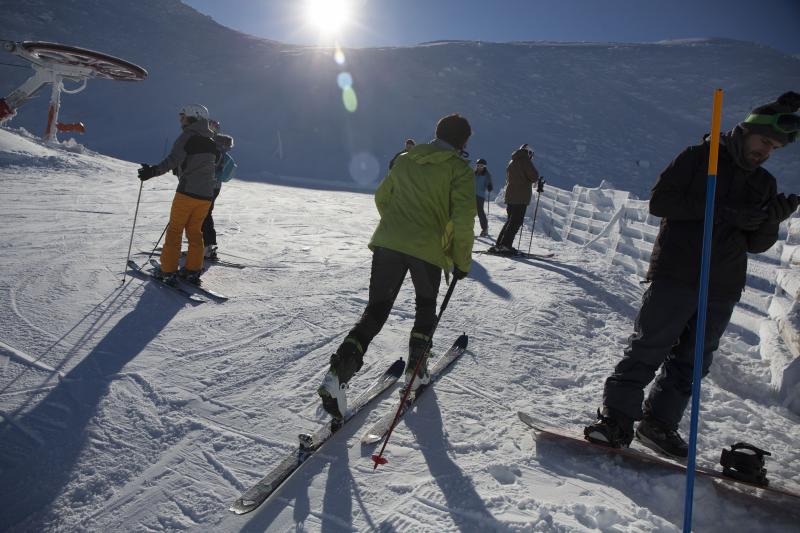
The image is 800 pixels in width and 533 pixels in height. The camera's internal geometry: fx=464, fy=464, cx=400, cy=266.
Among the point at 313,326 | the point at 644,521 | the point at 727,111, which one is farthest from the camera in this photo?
the point at 727,111

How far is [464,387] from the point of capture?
342cm

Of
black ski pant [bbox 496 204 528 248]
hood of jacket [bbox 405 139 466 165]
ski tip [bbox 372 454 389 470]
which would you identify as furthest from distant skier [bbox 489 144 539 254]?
ski tip [bbox 372 454 389 470]

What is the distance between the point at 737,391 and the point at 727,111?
82028 mm

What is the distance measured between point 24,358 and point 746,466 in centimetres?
446

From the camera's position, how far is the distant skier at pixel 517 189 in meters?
8.39

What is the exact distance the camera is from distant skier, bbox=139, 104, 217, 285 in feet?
16.1

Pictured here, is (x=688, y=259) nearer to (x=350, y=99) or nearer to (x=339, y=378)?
(x=339, y=378)

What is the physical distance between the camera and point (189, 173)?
494 cm

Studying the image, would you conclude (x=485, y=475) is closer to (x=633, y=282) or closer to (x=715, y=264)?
(x=715, y=264)

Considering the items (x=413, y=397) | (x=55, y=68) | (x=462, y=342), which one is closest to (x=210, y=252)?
(x=462, y=342)

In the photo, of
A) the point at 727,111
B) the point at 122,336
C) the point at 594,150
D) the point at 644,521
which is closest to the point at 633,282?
the point at 644,521

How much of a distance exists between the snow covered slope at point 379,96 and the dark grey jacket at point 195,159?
31.2 metres

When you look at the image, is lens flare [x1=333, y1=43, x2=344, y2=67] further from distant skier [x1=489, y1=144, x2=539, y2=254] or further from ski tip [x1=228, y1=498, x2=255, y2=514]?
ski tip [x1=228, y1=498, x2=255, y2=514]

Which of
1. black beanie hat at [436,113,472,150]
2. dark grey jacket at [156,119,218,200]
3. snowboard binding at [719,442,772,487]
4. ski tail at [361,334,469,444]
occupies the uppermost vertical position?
black beanie hat at [436,113,472,150]
